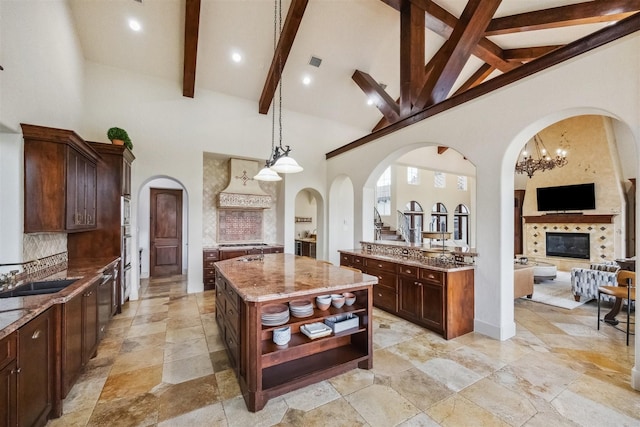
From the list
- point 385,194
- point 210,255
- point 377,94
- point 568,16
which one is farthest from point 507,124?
point 385,194

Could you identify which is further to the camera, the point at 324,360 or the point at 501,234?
the point at 501,234

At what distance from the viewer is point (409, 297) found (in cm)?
391

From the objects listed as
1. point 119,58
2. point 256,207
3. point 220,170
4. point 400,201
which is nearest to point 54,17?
point 119,58

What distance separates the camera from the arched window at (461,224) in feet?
46.4

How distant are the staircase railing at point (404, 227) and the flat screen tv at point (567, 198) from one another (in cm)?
434

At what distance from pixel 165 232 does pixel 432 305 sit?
22.3ft

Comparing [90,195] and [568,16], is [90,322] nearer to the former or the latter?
[90,195]

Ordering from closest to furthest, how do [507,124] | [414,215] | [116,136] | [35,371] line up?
[35,371]
[507,124]
[116,136]
[414,215]

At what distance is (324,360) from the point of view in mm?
2549

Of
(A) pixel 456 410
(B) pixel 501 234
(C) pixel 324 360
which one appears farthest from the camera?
(B) pixel 501 234

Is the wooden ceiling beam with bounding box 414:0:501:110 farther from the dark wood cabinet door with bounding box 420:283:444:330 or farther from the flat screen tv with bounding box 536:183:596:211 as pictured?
the flat screen tv with bounding box 536:183:596:211

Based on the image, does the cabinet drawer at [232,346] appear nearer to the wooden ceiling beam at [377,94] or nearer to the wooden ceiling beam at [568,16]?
the wooden ceiling beam at [377,94]

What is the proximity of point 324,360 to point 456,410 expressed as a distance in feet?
3.77

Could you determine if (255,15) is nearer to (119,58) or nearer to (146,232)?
(119,58)
